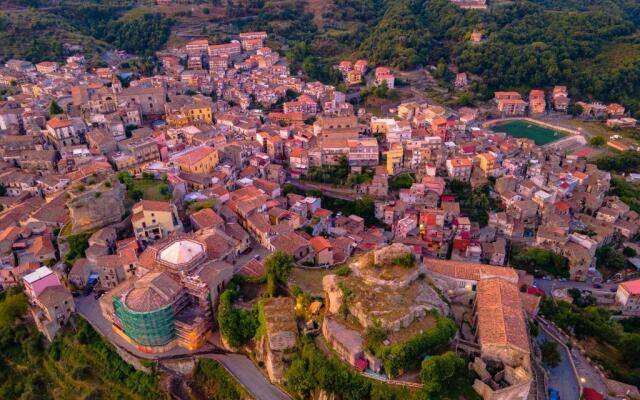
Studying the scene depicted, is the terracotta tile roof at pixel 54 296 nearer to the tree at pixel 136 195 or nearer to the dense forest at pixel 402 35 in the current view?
the tree at pixel 136 195

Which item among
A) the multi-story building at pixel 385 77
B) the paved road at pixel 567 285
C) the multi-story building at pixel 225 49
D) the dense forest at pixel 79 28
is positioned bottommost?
the paved road at pixel 567 285

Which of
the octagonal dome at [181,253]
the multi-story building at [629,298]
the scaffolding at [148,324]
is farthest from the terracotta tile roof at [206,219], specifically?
the multi-story building at [629,298]

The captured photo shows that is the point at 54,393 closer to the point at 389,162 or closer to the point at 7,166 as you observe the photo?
the point at 7,166

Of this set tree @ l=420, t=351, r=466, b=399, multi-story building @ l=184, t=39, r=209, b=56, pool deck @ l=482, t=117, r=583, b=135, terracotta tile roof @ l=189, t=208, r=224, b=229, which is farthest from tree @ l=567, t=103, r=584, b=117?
tree @ l=420, t=351, r=466, b=399

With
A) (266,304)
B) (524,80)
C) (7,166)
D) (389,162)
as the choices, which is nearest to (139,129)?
(7,166)

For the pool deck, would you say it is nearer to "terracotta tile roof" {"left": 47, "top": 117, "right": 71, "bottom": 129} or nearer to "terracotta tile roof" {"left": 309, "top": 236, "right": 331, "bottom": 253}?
"terracotta tile roof" {"left": 309, "top": 236, "right": 331, "bottom": 253}

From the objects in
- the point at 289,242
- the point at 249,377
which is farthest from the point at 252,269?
the point at 249,377

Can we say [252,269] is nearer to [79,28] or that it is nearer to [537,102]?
[537,102]
